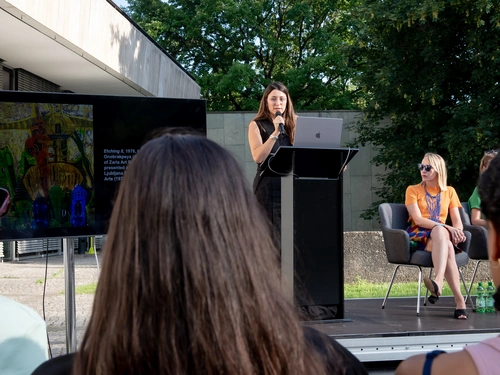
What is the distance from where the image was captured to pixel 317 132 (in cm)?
429

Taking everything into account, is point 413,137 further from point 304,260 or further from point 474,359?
point 474,359

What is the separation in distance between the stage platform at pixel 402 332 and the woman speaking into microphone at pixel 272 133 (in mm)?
903

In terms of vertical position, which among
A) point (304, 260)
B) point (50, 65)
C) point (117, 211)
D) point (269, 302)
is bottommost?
point (304, 260)

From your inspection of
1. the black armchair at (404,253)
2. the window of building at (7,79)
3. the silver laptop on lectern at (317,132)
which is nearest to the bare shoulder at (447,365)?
the silver laptop on lectern at (317,132)

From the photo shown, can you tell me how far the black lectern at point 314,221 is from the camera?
4352 millimetres

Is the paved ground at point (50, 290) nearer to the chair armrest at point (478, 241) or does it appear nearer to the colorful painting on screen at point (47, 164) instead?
the colorful painting on screen at point (47, 164)

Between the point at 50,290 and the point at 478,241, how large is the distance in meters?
6.26

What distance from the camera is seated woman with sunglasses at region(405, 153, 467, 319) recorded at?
5.39 metres

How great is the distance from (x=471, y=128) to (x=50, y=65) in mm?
8975

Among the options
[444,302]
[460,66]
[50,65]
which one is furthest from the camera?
[460,66]

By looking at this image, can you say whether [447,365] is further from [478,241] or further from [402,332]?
[478,241]

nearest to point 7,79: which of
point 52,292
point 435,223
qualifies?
point 52,292

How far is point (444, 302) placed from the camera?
20.0ft

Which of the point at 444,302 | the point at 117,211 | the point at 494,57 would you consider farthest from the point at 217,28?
the point at 117,211
